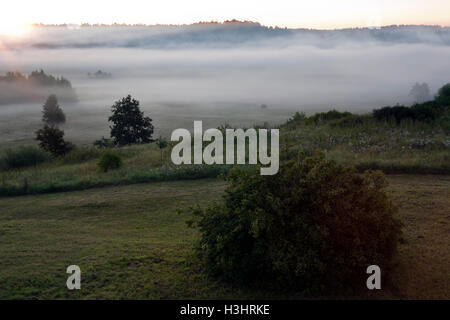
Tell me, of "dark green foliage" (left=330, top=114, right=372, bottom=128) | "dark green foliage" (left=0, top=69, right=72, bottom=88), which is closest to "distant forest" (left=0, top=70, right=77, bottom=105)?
"dark green foliage" (left=0, top=69, right=72, bottom=88)

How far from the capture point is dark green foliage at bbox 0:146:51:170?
74.7 feet

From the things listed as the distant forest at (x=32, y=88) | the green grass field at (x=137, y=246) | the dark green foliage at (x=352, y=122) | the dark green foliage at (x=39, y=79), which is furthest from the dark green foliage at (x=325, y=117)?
the dark green foliage at (x=39, y=79)

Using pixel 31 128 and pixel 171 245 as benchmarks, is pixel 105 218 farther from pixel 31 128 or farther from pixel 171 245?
pixel 31 128

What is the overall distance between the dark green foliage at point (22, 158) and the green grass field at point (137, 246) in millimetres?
12478

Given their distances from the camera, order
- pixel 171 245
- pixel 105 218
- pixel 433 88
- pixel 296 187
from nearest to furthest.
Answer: pixel 296 187 < pixel 171 245 < pixel 105 218 < pixel 433 88

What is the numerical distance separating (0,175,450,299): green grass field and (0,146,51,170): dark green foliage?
12478 millimetres

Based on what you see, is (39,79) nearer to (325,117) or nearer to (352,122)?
(325,117)

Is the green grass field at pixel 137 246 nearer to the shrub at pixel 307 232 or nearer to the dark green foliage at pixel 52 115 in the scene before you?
the shrub at pixel 307 232

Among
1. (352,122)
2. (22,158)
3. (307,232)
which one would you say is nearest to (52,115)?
(22,158)

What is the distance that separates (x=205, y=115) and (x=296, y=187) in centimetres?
7477

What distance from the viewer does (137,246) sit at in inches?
286

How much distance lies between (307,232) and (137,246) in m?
3.13
